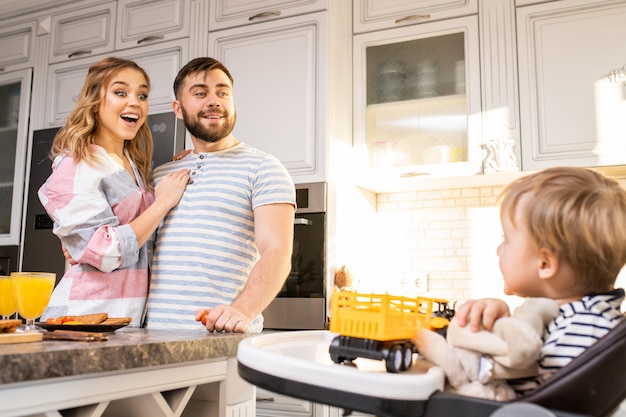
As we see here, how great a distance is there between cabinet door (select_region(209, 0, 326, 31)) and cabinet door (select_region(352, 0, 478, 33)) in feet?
0.77

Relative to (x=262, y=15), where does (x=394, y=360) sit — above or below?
below

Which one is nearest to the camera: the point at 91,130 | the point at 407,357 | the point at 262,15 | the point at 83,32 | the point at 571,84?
the point at 407,357

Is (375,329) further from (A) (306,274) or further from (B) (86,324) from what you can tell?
(A) (306,274)

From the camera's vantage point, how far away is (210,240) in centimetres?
151

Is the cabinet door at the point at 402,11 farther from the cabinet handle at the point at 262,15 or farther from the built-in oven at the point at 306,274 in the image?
the built-in oven at the point at 306,274

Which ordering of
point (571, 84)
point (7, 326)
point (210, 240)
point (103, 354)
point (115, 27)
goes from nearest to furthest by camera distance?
point (103, 354) < point (7, 326) < point (210, 240) < point (571, 84) < point (115, 27)

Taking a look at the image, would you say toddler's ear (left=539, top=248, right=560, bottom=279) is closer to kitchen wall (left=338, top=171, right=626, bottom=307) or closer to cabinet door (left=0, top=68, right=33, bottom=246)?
kitchen wall (left=338, top=171, right=626, bottom=307)

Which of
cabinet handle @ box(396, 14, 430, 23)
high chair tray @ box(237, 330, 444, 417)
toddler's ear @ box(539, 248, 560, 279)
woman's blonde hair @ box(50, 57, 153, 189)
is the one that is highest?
cabinet handle @ box(396, 14, 430, 23)

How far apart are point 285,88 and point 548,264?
218cm

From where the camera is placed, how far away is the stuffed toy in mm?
619

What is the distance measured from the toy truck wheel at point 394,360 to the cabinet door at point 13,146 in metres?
3.21

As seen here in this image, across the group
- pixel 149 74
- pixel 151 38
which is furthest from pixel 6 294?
pixel 151 38

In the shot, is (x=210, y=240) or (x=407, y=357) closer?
(x=407, y=357)

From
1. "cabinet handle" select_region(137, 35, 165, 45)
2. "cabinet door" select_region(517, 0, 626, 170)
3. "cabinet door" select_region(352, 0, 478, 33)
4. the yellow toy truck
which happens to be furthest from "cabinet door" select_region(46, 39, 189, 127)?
the yellow toy truck
